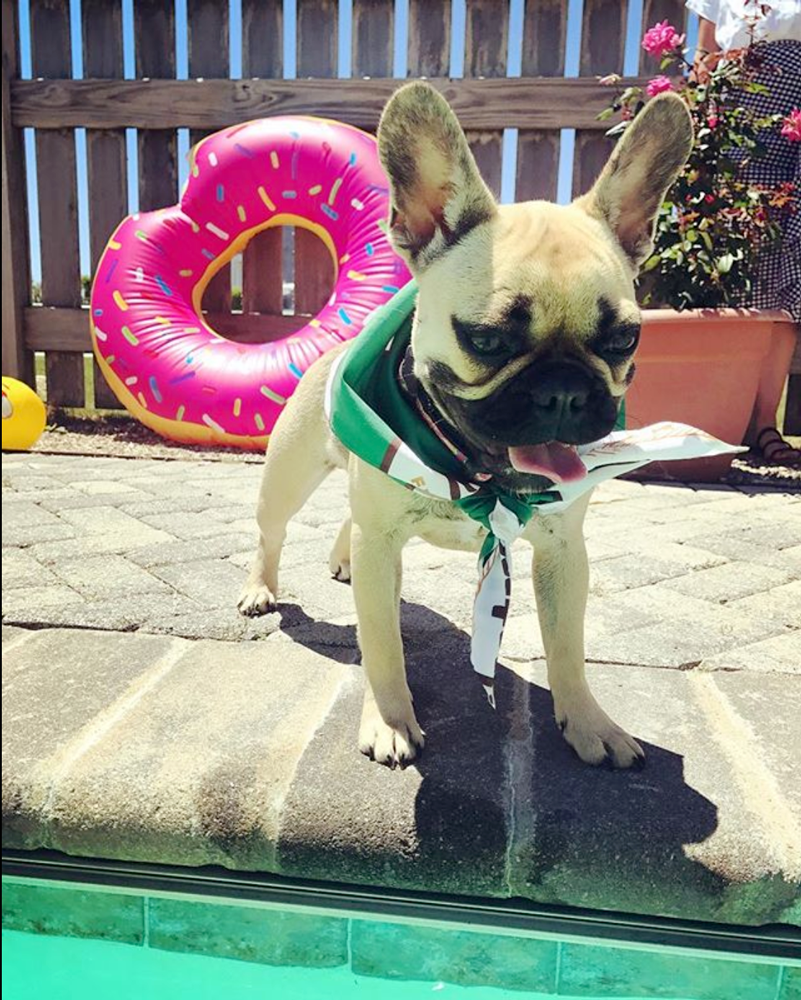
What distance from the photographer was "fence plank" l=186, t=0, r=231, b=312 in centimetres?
534

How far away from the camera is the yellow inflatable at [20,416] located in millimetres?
4578

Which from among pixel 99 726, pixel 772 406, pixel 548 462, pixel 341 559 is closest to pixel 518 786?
pixel 548 462

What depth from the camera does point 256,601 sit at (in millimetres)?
2191

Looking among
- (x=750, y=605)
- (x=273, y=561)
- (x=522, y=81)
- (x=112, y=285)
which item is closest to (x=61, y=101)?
(x=112, y=285)

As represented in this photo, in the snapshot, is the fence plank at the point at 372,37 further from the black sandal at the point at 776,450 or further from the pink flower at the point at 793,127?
the black sandal at the point at 776,450

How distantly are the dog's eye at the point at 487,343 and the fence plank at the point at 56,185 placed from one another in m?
5.02

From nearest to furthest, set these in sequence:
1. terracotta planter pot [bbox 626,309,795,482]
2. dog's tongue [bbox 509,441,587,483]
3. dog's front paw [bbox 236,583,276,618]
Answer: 1. dog's tongue [bbox 509,441,587,483]
2. dog's front paw [bbox 236,583,276,618]
3. terracotta planter pot [bbox 626,309,795,482]

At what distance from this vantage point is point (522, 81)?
4.98m

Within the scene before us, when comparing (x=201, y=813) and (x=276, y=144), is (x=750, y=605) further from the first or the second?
(x=276, y=144)

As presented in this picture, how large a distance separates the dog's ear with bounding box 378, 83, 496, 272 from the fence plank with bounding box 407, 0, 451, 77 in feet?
14.1

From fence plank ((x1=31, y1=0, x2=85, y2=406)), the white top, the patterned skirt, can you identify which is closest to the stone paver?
the patterned skirt

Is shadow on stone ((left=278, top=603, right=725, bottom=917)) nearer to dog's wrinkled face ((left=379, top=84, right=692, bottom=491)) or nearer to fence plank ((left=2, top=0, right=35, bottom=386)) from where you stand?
dog's wrinkled face ((left=379, top=84, right=692, bottom=491))

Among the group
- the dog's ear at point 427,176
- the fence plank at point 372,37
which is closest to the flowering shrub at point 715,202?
the fence plank at point 372,37

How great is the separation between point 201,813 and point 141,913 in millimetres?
167
